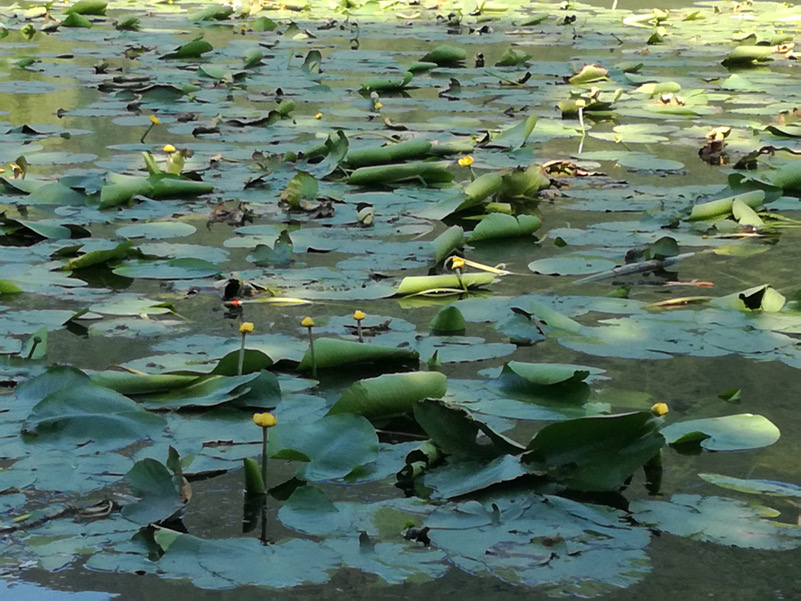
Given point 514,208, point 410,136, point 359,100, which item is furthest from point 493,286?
point 359,100

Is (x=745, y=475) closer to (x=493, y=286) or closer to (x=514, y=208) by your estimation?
(x=493, y=286)

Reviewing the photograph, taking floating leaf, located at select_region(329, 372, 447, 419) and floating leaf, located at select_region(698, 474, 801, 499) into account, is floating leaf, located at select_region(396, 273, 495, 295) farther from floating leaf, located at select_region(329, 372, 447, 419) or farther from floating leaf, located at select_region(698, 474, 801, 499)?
floating leaf, located at select_region(698, 474, 801, 499)

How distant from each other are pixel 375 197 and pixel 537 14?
4.91 metres

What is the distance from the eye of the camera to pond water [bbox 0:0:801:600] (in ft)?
4.27

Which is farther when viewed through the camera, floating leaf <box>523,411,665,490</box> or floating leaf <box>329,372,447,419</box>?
floating leaf <box>329,372,447,419</box>

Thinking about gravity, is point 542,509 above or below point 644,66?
above

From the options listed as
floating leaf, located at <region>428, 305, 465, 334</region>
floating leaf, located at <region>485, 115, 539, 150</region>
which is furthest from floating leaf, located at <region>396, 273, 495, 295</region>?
floating leaf, located at <region>485, 115, 539, 150</region>

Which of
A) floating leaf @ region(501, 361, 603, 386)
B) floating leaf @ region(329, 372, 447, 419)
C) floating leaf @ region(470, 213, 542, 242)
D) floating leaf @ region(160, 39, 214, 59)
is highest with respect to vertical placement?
floating leaf @ region(329, 372, 447, 419)

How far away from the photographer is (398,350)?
6.07 ft

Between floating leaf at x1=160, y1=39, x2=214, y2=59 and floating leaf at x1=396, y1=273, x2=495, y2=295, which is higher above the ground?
floating leaf at x1=396, y1=273, x2=495, y2=295

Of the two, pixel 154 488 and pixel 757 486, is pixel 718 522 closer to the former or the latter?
pixel 757 486

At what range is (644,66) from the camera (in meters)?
5.54

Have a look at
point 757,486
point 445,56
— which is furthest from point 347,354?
point 445,56

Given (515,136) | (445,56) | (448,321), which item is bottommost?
(445,56)
